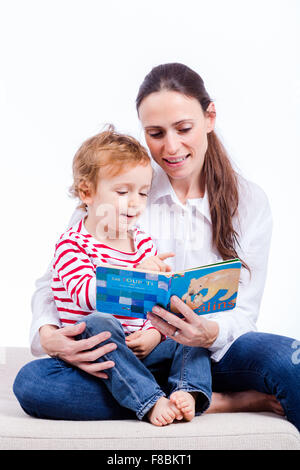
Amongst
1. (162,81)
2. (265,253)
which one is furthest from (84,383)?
(162,81)

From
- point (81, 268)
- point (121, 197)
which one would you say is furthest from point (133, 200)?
point (81, 268)

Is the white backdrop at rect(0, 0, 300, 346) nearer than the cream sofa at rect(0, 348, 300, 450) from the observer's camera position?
No

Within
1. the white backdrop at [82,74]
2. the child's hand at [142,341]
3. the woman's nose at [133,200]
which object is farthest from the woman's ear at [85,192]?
the white backdrop at [82,74]

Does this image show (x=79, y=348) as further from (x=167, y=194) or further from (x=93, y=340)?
(x=167, y=194)

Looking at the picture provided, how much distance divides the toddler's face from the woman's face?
0.22 m

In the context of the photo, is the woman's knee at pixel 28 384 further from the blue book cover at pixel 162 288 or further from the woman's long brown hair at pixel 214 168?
the woman's long brown hair at pixel 214 168

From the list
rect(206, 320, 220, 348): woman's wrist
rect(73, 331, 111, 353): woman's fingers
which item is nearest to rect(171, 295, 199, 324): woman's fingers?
rect(206, 320, 220, 348): woman's wrist

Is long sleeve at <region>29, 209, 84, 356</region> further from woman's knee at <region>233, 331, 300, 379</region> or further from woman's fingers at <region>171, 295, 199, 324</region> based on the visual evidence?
woman's knee at <region>233, 331, 300, 379</region>

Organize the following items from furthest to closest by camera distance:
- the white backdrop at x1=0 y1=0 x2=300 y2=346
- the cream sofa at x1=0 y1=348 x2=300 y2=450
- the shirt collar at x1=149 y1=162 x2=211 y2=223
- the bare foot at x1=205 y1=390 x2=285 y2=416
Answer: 1. the white backdrop at x1=0 y1=0 x2=300 y2=346
2. the shirt collar at x1=149 y1=162 x2=211 y2=223
3. the bare foot at x1=205 y1=390 x2=285 y2=416
4. the cream sofa at x1=0 y1=348 x2=300 y2=450

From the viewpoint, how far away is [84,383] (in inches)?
70.7

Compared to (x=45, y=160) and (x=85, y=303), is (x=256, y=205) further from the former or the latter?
(x=45, y=160)

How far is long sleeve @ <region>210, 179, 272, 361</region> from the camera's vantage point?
2082mm

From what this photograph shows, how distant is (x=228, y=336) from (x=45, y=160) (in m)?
1.92

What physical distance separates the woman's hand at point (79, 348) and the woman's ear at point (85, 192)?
46 cm
